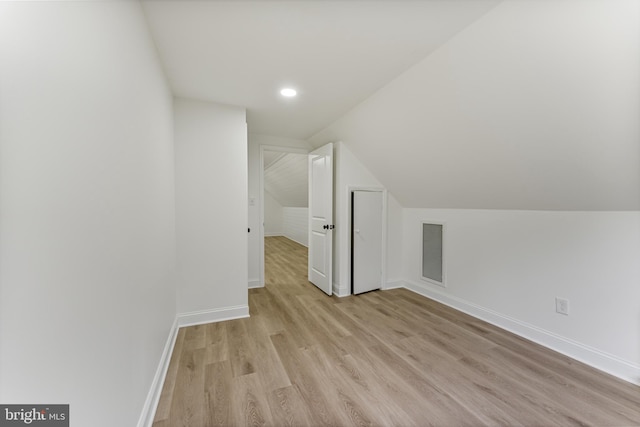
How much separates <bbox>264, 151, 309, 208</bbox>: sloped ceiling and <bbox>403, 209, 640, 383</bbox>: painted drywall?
3.12 meters

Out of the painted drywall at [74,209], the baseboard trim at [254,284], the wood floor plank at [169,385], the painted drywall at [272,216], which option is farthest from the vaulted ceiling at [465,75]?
the painted drywall at [272,216]

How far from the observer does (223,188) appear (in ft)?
8.69

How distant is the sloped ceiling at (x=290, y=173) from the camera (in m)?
5.44

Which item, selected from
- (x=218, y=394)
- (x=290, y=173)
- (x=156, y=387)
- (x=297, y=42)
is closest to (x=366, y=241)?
(x=218, y=394)

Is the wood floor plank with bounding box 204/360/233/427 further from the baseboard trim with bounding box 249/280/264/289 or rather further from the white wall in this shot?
the white wall

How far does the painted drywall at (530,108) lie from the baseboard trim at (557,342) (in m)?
1.10

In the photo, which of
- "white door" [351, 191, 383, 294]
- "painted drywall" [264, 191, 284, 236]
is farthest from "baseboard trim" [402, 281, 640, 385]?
"painted drywall" [264, 191, 284, 236]

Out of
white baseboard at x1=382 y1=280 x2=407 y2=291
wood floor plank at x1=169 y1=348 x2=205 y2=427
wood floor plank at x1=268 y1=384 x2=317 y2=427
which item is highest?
white baseboard at x1=382 y1=280 x2=407 y2=291

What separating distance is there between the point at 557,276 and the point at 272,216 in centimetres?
886

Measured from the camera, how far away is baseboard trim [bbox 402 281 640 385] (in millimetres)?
1781

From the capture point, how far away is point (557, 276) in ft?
7.09

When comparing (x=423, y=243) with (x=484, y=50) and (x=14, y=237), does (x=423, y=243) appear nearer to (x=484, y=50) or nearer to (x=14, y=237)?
(x=484, y=50)

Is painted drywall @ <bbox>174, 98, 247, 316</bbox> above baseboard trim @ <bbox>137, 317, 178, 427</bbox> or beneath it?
above

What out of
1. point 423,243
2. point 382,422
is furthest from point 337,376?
point 423,243
